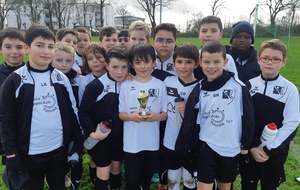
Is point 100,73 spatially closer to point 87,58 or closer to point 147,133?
point 87,58

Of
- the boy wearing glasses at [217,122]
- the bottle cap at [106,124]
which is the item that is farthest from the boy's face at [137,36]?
the bottle cap at [106,124]

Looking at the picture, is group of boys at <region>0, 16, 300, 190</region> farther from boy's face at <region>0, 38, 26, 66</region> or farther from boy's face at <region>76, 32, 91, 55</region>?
boy's face at <region>76, 32, 91, 55</region>

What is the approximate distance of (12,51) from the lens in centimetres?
307


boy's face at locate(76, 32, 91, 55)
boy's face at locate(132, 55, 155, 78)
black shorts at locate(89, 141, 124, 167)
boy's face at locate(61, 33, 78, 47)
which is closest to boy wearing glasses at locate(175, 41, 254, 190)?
boy's face at locate(132, 55, 155, 78)

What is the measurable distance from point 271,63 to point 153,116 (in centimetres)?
149

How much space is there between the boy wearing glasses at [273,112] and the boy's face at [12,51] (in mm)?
2972

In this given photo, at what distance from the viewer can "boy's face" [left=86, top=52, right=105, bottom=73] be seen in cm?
329

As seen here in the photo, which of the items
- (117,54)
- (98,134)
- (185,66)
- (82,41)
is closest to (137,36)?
(117,54)

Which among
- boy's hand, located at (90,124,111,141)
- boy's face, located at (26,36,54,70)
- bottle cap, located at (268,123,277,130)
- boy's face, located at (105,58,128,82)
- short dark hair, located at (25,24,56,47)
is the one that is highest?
short dark hair, located at (25,24,56,47)

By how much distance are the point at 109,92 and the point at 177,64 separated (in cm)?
90

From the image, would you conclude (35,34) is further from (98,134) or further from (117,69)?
(98,134)

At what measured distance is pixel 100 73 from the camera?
335 cm

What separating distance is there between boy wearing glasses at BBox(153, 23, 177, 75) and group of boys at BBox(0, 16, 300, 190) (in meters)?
0.14

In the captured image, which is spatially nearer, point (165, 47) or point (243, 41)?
point (165, 47)
